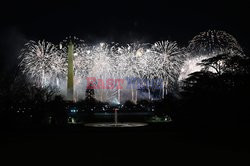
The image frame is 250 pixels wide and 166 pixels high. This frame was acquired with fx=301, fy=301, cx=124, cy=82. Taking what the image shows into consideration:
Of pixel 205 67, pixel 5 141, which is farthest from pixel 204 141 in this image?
pixel 205 67

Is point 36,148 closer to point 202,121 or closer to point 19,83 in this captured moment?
point 202,121

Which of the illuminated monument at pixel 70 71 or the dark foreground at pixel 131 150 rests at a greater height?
the illuminated monument at pixel 70 71

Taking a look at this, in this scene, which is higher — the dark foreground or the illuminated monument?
Result: the illuminated monument

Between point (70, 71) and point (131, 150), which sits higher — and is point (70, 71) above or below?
above

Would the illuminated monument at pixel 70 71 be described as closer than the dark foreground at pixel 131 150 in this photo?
No

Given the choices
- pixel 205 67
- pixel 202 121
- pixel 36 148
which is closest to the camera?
pixel 36 148

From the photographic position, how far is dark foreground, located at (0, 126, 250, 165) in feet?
39.2

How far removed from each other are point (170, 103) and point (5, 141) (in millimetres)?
20900

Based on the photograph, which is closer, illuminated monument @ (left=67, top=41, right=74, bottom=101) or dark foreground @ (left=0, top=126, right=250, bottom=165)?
dark foreground @ (left=0, top=126, right=250, bottom=165)

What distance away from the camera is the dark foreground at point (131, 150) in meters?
11.9

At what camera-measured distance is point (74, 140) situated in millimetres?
18016

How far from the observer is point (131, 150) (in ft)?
47.4

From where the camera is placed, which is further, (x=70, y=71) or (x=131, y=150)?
(x=70, y=71)

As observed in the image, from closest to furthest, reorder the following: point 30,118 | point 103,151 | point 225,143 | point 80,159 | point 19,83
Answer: point 80,159, point 103,151, point 225,143, point 30,118, point 19,83
